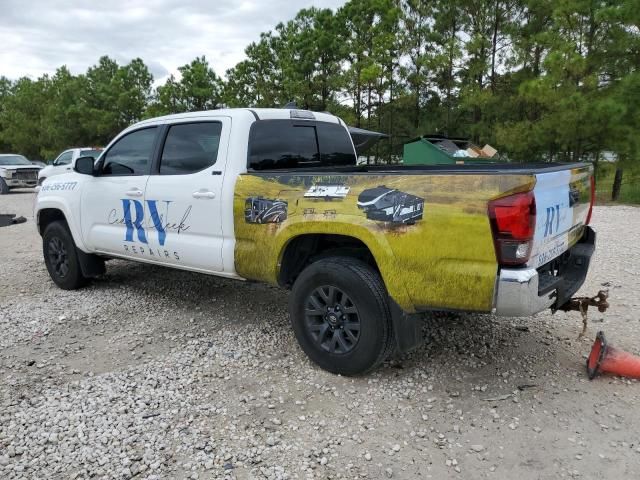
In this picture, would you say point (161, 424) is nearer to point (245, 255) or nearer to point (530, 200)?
point (245, 255)

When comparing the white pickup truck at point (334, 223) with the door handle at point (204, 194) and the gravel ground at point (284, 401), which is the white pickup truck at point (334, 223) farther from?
the gravel ground at point (284, 401)

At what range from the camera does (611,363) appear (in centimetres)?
344

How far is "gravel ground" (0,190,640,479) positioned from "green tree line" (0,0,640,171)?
10512mm

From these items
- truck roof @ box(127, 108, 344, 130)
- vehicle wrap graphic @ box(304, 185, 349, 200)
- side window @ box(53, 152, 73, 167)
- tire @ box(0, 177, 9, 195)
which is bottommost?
tire @ box(0, 177, 9, 195)

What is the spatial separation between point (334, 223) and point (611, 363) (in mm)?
2100

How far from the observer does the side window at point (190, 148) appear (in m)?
4.14

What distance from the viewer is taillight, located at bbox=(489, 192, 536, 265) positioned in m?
2.69

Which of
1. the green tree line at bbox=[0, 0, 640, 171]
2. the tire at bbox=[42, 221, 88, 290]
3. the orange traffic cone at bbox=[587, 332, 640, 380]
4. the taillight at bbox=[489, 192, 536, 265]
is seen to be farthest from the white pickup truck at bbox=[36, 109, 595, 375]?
the green tree line at bbox=[0, 0, 640, 171]

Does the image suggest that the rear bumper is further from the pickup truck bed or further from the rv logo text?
the rv logo text

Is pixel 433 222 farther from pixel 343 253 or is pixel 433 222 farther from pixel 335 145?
pixel 335 145

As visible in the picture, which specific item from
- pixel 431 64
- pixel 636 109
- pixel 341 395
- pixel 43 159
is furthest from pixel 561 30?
pixel 43 159

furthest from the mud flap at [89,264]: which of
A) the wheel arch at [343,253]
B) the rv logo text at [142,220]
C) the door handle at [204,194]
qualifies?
the wheel arch at [343,253]

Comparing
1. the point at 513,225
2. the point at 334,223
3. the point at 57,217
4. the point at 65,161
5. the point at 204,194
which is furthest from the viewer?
the point at 65,161

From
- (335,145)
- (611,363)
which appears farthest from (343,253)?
(611,363)
